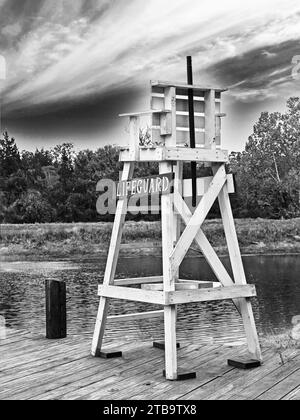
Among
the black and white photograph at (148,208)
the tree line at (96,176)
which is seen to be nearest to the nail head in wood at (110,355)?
the black and white photograph at (148,208)

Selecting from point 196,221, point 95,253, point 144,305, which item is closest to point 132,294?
point 196,221

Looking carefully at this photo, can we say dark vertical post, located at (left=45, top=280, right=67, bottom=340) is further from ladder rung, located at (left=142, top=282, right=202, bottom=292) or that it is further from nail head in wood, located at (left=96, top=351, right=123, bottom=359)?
ladder rung, located at (left=142, top=282, right=202, bottom=292)

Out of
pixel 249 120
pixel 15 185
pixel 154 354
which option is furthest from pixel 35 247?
pixel 154 354

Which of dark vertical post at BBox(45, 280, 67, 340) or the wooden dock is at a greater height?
dark vertical post at BBox(45, 280, 67, 340)

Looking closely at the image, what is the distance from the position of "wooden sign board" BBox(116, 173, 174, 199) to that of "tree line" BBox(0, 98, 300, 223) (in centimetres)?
2636

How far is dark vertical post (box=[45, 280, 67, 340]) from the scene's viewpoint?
6.60 meters

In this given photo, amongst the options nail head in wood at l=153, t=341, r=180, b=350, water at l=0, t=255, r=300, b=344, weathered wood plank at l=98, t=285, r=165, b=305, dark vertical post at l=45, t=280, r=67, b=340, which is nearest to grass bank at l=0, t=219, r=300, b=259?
water at l=0, t=255, r=300, b=344

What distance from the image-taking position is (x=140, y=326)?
10.5 metres

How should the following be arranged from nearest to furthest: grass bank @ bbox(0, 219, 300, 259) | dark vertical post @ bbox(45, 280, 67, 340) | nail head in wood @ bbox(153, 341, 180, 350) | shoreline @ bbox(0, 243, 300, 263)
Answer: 1. nail head in wood @ bbox(153, 341, 180, 350)
2. dark vertical post @ bbox(45, 280, 67, 340)
3. shoreline @ bbox(0, 243, 300, 263)
4. grass bank @ bbox(0, 219, 300, 259)

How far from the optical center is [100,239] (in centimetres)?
3089

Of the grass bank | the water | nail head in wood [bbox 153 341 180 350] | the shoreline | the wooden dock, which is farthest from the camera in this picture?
the grass bank

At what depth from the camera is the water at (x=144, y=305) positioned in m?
10.2

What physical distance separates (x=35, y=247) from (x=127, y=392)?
85.2 feet
